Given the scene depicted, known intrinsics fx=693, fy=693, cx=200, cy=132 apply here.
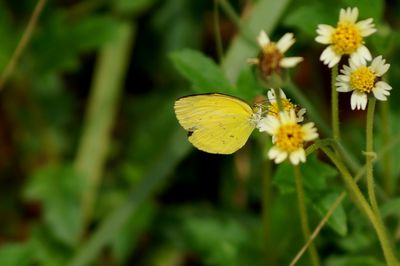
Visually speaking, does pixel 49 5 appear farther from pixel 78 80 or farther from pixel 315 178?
pixel 315 178

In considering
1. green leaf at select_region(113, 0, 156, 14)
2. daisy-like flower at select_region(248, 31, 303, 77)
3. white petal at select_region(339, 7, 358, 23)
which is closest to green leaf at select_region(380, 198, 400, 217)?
white petal at select_region(339, 7, 358, 23)

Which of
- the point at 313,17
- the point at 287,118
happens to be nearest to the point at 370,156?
the point at 287,118

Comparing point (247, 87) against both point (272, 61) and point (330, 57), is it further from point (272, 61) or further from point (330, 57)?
point (272, 61)

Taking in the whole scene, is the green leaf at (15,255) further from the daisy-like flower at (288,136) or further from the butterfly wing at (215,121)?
the daisy-like flower at (288,136)

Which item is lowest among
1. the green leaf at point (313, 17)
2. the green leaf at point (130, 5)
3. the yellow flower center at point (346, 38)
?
the yellow flower center at point (346, 38)

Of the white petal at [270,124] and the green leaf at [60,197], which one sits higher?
the green leaf at [60,197]

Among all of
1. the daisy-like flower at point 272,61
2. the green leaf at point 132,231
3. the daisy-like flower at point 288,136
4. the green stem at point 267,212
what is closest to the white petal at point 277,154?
the daisy-like flower at point 288,136

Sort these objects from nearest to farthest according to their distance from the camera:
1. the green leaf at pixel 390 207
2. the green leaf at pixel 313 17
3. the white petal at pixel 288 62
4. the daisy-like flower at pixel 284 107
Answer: the white petal at pixel 288 62
the daisy-like flower at pixel 284 107
the green leaf at pixel 390 207
the green leaf at pixel 313 17

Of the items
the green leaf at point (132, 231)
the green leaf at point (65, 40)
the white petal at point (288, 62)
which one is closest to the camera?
the white petal at point (288, 62)
